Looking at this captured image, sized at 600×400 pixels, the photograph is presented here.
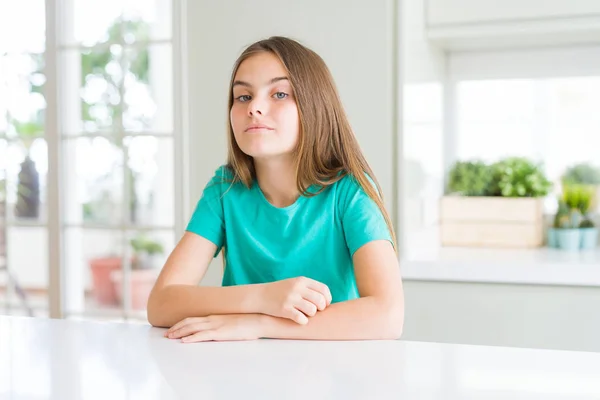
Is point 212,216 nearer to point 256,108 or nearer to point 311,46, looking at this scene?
point 256,108

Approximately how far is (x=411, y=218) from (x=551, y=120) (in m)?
0.81

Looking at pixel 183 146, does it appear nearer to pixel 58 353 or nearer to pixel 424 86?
pixel 424 86

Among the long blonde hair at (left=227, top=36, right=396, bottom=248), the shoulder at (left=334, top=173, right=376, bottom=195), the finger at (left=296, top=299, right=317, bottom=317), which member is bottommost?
the finger at (left=296, top=299, right=317, bottom=317)

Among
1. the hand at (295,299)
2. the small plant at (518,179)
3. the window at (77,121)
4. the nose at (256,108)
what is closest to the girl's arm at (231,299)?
the hand at (295,299)

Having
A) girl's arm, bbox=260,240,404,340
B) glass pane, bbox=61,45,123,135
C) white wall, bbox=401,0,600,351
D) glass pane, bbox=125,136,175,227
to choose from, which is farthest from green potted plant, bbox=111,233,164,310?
girl's arm, bbox=260,240,404,340

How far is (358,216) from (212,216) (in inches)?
12.3

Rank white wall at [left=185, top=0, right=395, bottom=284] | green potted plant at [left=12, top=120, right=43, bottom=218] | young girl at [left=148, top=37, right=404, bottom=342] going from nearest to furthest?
young girl at [left=148, top=37, right=404, bottom=342], white wall at [left=185, top=0, right=395, bottom=284], green potted plant at [left=12, top=120, right=43, bottom=218]

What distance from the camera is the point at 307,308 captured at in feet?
3.56

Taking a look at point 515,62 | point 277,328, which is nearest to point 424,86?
point 515,62

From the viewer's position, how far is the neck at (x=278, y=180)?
143cm

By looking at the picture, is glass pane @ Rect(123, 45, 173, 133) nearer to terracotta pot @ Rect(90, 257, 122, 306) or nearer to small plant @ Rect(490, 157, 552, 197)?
terracotta pot @ Rect(90, 257, 122, 306)

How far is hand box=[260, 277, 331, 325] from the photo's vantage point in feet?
3.52

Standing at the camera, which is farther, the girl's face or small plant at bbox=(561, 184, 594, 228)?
small plant at bbox=(561, 184, 594, 228)

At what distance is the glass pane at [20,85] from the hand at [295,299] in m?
2.12
